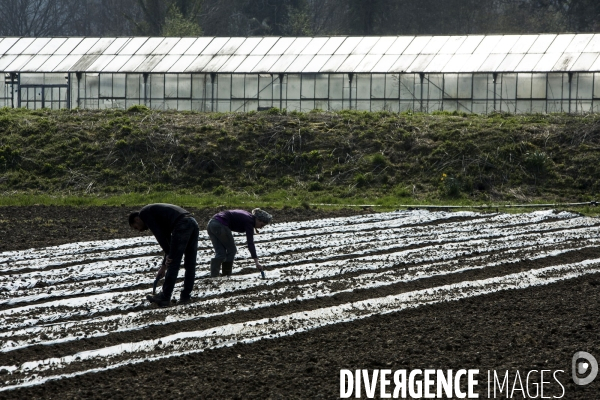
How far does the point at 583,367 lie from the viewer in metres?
8.75

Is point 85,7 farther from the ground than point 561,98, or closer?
farther from the ground

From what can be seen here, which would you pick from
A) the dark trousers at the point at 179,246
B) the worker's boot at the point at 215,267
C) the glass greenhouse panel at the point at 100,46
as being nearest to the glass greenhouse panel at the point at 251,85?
the glass greenhouse panel at the point at 100,46

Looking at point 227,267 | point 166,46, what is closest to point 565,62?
point 166,46

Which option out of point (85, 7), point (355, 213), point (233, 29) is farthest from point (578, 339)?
point (85, 7)

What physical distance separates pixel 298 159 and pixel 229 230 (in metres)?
16.2

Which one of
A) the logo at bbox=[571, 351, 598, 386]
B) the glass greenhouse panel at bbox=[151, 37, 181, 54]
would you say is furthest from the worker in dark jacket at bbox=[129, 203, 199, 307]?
the glass greenhouse panel at bbox=[151, 37, 181, 54]

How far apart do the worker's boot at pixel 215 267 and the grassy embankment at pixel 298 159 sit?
34.7 ft

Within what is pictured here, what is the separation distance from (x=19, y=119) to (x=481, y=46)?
1834cm

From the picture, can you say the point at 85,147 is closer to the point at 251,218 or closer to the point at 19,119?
the point at 19,119

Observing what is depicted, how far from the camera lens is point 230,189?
27.4m

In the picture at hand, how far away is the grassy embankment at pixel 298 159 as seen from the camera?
1037 inches

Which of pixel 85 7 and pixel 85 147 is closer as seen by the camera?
pixel 85 147

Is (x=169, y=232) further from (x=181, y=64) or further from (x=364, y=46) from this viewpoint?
(x=364, y=46)

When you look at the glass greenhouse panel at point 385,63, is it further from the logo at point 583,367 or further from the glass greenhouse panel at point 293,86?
the logo at point 583,367
